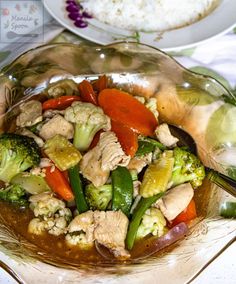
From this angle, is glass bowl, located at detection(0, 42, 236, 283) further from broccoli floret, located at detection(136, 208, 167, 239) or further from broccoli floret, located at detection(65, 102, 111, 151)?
broccoli floret, located at detection(65, 102, 111, 151)

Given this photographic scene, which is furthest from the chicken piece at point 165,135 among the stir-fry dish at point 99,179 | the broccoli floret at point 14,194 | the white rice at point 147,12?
the white rice at point 147,12

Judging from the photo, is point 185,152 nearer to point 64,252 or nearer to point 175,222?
point 175,222

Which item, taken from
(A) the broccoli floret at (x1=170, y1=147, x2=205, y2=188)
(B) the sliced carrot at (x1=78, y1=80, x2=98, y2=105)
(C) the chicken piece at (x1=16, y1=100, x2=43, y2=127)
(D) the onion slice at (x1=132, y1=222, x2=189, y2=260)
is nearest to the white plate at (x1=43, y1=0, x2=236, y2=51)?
(B) the sliced carrot at (x1=78, y1=80, x2=98, y2=105)

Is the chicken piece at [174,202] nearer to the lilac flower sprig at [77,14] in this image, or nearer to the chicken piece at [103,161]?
the chicken piece at [103,161]

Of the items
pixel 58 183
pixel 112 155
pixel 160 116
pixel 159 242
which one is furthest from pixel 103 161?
pixel 160 116

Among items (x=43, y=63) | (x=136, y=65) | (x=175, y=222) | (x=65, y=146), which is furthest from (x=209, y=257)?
(x=43, y=63)
